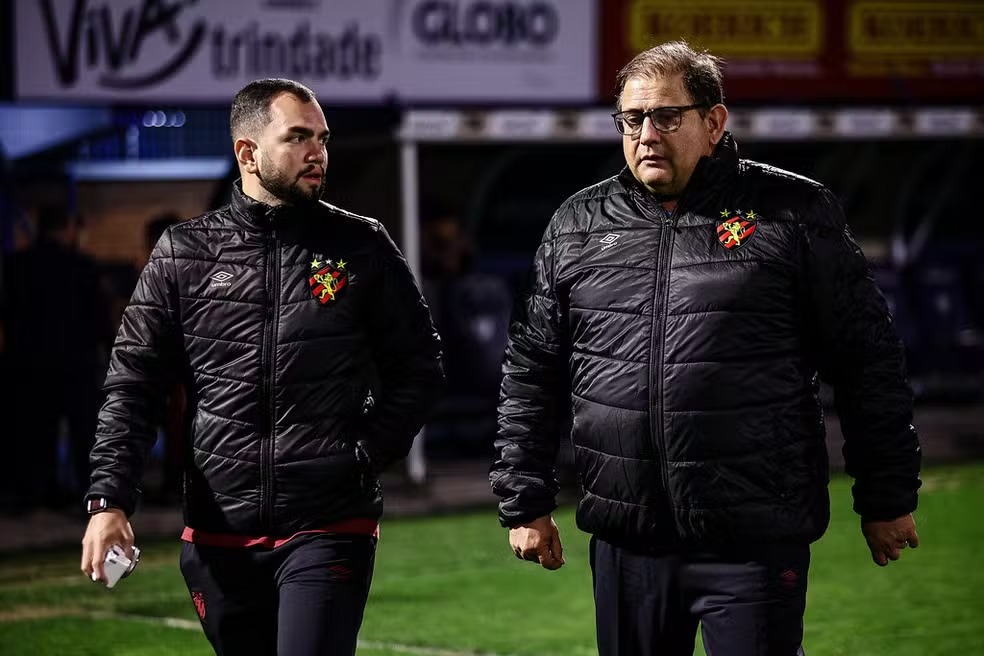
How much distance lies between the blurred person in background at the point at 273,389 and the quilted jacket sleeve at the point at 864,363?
3.50ft

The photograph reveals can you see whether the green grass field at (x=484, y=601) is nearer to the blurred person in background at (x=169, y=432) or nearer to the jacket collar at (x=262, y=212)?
the blurred person in background at (x=169, y=432)

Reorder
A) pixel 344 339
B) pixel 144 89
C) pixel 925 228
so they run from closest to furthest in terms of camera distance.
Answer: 1. pixel 344 339
2. pixel 144 89
3. pixel 925 228

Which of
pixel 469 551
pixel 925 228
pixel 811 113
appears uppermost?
pixel 811 113

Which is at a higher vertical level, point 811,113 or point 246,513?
point 811,113

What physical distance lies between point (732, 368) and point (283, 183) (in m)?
1.21

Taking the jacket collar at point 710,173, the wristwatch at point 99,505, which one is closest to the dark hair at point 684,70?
the jacket collar at point 710,173

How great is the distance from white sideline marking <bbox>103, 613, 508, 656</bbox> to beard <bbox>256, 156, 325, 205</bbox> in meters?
3.45

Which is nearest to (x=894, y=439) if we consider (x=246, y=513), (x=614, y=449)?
(x=614, y=449)

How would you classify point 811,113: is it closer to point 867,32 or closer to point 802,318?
point 867,32

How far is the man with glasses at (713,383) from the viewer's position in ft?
13.1

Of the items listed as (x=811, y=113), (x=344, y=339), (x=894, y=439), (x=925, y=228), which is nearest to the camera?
(x=894, y=439)

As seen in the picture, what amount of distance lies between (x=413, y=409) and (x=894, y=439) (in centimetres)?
120

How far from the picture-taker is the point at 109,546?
414 centimetres

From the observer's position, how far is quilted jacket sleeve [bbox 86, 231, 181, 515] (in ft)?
14.1
